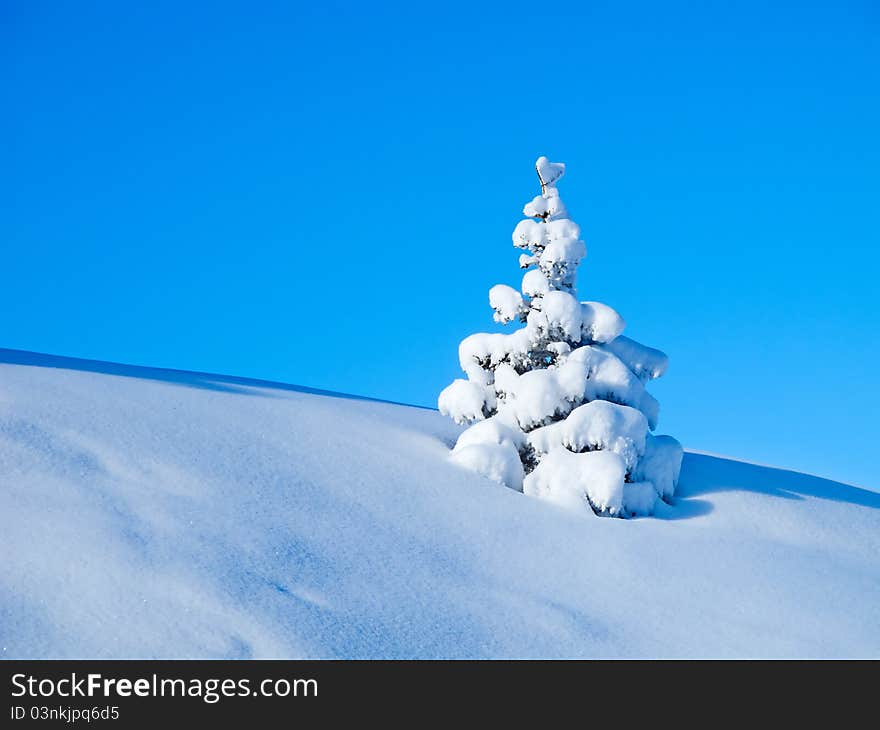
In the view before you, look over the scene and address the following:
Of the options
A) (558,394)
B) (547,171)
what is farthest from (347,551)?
(547,171)

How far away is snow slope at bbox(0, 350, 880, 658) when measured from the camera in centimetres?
642

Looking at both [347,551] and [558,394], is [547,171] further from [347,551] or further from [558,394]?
[347,551]

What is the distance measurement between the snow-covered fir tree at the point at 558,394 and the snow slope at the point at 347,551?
1.49 ft

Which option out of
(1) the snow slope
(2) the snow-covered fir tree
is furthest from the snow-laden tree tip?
(1) the snow slope

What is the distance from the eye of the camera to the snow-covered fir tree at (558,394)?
10.8 metres

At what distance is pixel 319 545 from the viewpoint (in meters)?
8.14

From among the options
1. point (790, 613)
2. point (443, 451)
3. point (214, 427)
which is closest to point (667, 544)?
point (790, 613)

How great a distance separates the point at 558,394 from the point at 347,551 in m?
4.33

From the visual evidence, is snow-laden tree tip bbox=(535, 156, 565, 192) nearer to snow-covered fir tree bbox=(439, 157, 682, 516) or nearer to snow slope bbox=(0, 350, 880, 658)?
snow-covered fir tree bbox=(439, 157, 682, 516)

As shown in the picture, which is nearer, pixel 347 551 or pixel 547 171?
pixel 347 551

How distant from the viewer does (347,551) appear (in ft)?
26.7
